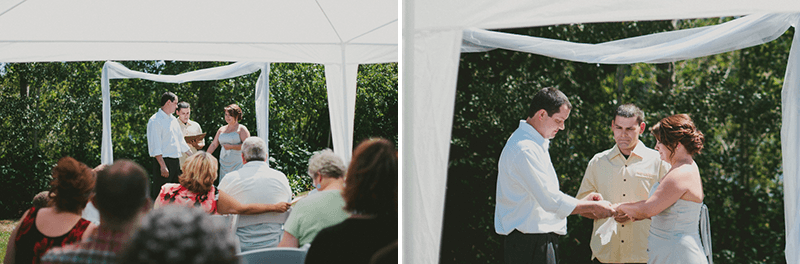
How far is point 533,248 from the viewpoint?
118 inches

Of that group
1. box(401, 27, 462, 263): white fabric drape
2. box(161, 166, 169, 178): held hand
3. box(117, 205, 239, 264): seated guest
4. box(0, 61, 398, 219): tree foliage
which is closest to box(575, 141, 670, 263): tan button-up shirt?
box(401, 27, 462, 263): white fabric drape

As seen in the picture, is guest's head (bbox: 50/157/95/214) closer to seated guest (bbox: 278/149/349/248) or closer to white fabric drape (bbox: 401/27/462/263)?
seated guest (bbox: 278/149/349/248)

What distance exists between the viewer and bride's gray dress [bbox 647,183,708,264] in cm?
291

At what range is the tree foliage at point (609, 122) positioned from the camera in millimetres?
6000

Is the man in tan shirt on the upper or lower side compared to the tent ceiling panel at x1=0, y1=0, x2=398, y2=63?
lower

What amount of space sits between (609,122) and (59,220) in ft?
16.5

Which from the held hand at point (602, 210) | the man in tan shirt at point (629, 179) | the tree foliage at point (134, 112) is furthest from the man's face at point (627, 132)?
the tree foliage at point (134, 112)

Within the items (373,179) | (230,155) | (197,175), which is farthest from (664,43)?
(230,155)

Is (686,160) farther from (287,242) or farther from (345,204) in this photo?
(287,242)

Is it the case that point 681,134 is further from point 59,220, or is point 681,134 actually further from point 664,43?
point 59,220

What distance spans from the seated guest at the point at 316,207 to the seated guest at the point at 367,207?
0.38 meters

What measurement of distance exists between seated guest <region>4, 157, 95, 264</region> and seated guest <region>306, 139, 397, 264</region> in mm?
971

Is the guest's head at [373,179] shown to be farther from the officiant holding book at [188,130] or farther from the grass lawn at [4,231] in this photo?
the officiant holding book at [188,130]

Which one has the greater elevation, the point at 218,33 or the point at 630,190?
the point at 218,33
